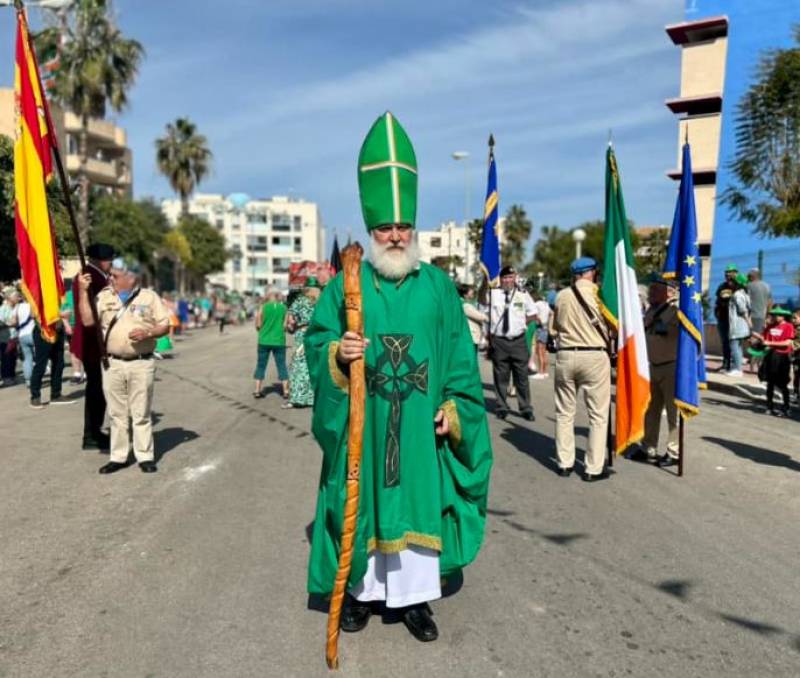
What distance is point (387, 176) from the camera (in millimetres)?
3578

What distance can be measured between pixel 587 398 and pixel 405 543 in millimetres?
3587

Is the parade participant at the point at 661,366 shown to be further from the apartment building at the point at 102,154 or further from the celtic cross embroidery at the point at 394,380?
the apartment building at the point at 102,154

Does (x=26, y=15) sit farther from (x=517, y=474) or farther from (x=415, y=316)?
(x=517, y=474)

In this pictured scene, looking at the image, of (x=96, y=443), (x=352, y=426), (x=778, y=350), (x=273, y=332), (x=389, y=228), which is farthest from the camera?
(x=273, y=332)

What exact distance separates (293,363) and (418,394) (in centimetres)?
740

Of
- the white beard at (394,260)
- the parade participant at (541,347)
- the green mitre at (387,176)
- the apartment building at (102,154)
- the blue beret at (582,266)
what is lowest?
the parade participant at (541,347)

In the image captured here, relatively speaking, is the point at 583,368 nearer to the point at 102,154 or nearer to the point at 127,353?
the point at 127,353

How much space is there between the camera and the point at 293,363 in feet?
35.3

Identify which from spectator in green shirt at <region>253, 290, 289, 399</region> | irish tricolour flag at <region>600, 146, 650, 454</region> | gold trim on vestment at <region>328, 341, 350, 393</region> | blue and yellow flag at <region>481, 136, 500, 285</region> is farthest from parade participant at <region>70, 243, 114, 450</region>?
blue and yellow flag at <region>481, 136, 500, 285</region>

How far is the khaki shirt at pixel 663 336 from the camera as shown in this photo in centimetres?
738

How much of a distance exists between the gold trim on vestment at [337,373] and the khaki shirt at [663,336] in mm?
4694

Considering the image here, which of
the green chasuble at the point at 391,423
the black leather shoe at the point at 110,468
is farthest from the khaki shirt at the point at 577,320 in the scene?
the black leather shoe at the point at 110,468

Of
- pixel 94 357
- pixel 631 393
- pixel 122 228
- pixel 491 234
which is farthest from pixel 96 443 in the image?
pixel 122 228

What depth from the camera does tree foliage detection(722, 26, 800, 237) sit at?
1271cm
